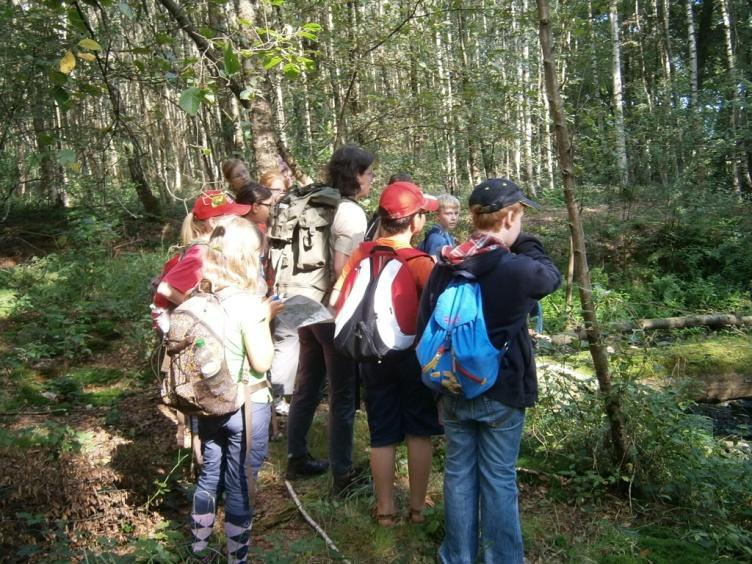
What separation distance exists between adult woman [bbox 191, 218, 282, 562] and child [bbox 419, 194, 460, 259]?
5.08ft

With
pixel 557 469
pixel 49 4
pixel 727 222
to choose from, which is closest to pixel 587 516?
pixel 557 469

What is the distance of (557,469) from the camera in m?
3.72

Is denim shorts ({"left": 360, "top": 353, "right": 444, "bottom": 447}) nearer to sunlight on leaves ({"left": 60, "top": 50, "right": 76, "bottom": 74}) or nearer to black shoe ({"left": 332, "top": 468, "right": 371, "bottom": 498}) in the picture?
black shoe ({"left": 332, "top": 468, "right": 371, "bottom": 498})

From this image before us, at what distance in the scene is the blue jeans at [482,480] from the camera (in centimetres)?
265

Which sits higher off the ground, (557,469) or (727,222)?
(727,222)

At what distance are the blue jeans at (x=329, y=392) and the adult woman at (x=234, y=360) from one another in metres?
0.70

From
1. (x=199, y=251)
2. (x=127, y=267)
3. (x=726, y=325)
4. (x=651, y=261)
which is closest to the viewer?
(x=199, y=251)

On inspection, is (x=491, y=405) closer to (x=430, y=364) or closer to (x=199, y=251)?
(x=430, y=364)

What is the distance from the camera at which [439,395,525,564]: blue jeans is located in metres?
2.65

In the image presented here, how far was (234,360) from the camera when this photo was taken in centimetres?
287

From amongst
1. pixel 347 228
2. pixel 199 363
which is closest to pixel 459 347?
pixel 199 363

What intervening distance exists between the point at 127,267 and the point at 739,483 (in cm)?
896

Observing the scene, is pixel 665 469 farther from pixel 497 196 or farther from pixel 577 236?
pixel 497 196

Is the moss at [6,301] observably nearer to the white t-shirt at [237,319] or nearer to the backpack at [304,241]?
the backpack at [304,241]
